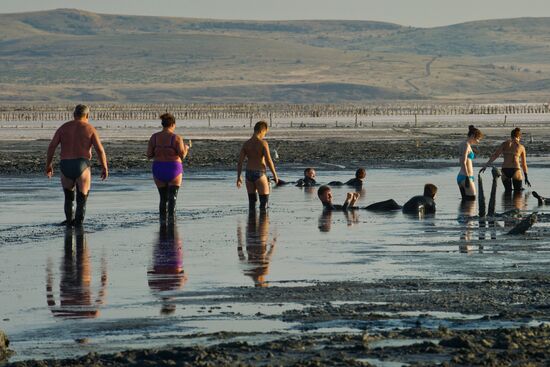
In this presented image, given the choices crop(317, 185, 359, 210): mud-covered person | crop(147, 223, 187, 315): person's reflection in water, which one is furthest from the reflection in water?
crop(147, 223, 187, 315): person's reflection in water

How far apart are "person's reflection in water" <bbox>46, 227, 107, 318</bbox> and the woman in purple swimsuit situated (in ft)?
10.8

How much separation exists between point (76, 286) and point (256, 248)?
3.68 m

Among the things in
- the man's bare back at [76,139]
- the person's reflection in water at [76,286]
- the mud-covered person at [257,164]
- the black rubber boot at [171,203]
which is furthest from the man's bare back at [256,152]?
the person's reflection in water at [76,286]

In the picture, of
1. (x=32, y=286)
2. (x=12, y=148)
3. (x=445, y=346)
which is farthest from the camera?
(x=12, y=148)

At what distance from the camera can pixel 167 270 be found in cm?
1379

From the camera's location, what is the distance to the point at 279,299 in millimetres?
11625

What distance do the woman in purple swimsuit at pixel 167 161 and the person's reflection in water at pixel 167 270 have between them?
6.31 feet

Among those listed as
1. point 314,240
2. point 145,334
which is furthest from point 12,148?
point 145,334

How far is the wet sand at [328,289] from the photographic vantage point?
9.09 meters

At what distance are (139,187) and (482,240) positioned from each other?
12.4 meters

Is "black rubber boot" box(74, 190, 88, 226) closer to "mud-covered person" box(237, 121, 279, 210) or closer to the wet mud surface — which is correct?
"mud-covered person" box(237, 121, 279, 210)

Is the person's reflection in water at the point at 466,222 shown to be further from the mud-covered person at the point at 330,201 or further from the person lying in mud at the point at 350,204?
the mud-covered person at the point at 330,201

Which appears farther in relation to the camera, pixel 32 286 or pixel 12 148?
pixel 12 148

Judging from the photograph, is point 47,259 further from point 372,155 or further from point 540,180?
point 372,155
